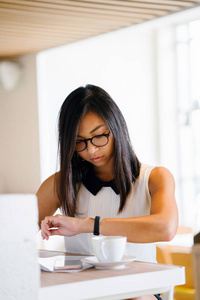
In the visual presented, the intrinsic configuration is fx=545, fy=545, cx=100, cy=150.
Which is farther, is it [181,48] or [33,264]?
[181,48]

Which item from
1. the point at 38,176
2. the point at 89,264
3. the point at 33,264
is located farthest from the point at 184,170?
the point at 33,264

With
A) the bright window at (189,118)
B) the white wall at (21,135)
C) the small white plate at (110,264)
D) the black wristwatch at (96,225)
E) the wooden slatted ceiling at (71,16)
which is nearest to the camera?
the small white plate at (110,264)

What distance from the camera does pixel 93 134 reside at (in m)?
2.24

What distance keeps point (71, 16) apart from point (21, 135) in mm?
2656

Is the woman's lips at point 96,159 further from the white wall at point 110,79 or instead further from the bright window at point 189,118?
the bright window at point 189,118

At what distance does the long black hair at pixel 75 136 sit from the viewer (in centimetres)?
227

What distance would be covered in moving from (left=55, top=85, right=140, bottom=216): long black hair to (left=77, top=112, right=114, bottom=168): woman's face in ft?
0.06

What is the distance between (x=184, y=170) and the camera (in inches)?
336

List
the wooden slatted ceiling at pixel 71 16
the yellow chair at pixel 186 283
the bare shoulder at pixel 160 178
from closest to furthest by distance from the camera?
the bare shoulder at pixel 160 178 → the yellow chair at pixel 186 283 → the wooden slatted ceiling at pixel 71 16

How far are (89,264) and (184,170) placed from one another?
701cm

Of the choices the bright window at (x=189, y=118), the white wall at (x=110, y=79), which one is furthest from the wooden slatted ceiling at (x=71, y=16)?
the bright window at (x=189, y=118)

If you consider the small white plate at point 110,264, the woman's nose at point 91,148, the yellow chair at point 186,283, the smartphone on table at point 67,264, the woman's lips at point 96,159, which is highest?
the woman's nose at point 91,148

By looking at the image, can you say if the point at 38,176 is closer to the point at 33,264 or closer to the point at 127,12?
the point at 127,12

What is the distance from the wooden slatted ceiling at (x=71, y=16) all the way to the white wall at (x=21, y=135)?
109cm
